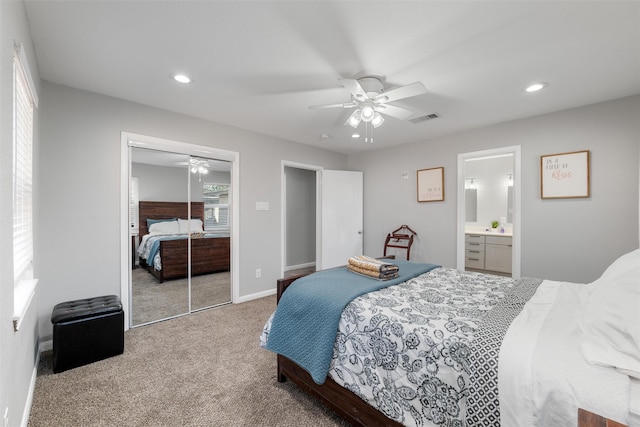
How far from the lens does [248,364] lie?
2227 millimetres

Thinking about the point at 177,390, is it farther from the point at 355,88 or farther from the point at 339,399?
the point at 355,88

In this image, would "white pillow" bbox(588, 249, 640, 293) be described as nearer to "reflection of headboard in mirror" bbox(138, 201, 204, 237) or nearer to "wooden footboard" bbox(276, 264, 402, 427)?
"wooden footboard" bbox(276, 264, 402, 427)

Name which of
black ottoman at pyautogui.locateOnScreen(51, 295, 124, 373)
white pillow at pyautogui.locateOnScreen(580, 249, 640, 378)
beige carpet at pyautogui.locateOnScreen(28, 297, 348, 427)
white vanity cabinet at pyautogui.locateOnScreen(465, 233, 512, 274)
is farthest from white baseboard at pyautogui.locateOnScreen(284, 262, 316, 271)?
white pillow at pyautogui.locateOnScreen(580, 249, 640, 378)

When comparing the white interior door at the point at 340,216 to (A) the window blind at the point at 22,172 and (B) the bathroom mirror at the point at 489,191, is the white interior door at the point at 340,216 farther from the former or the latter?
(A) the window blind at the point at 22,172

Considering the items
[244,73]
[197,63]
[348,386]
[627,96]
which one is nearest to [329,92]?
[244,73]

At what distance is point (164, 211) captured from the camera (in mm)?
3129

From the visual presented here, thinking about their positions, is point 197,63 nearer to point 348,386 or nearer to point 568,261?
point 348,386

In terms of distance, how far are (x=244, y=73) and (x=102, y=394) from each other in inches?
102

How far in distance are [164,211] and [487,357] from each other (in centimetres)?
324

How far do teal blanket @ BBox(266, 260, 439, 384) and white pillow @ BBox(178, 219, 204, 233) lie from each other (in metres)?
1.90

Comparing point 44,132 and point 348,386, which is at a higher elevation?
point 44,132

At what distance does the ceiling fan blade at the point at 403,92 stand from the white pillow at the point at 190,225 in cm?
248

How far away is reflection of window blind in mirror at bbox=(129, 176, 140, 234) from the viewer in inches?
112

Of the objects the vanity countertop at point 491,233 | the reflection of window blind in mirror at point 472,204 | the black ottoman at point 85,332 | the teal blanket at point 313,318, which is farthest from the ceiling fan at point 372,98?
the reflection of window blind in mirror at point 472,204
